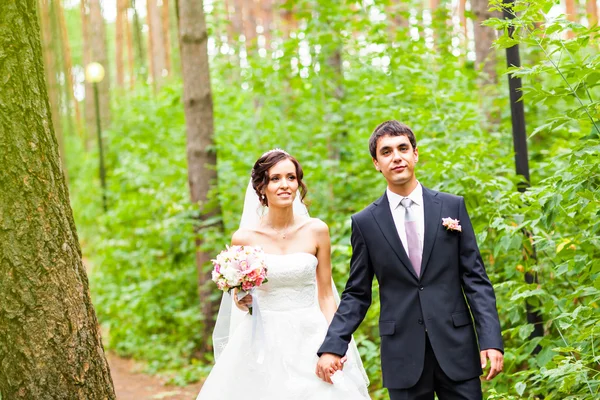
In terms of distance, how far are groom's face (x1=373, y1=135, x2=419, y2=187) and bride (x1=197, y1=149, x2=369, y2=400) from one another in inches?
35.4

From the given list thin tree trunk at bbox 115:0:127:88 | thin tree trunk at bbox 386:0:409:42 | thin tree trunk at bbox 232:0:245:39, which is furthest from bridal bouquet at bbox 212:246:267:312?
thin tree trunk at bbox 115:0:127:88

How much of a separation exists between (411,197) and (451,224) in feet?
0.87

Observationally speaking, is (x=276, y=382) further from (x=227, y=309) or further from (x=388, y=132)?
(x=388, y=132)

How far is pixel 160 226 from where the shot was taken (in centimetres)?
1012

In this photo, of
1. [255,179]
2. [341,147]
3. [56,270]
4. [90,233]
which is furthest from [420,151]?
[90,233]

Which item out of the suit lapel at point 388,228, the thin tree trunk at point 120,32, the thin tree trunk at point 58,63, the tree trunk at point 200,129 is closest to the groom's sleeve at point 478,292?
the suit lapel at point 388,228

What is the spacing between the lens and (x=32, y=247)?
3.50m

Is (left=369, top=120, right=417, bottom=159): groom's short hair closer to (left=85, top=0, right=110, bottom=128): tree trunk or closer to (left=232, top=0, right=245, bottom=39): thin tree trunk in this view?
(left=232, top=0, right=245, bottom=39): thin tree trunk

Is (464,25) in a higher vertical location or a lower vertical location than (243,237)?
higher

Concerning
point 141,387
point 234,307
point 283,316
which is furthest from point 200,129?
point 283,316

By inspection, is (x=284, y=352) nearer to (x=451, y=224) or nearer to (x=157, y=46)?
(x=451, y=224)

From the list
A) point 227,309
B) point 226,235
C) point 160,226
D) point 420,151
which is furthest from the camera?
point 160,226

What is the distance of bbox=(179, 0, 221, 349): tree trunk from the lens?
8.75m

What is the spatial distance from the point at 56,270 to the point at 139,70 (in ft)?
63.5
